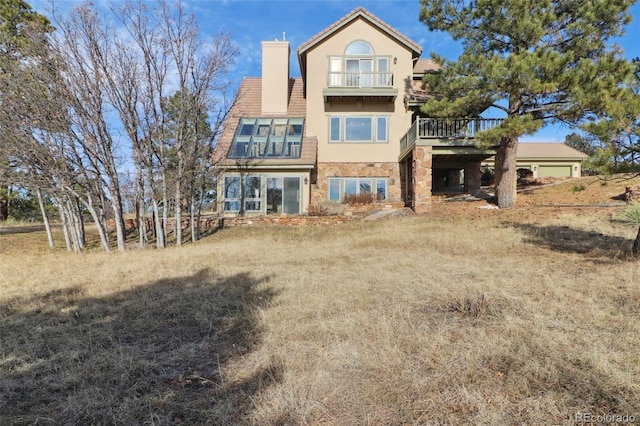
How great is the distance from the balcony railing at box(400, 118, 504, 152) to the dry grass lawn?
8000mm

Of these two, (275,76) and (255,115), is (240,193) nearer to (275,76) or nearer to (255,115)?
(255,115)

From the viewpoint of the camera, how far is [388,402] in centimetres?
244

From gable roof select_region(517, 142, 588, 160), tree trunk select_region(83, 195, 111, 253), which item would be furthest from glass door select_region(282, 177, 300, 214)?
gable roof select_region(517, 142, 588, 160)

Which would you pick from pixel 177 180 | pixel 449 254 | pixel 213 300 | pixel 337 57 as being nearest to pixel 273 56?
pixel 337 57

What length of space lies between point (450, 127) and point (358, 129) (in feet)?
15.7

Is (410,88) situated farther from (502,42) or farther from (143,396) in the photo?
(143,396)

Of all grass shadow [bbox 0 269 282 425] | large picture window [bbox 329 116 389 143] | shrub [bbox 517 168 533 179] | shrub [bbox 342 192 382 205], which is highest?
large picture window [bbox 329 116 389 143]

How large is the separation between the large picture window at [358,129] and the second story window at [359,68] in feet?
5.50

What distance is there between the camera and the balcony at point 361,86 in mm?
16516

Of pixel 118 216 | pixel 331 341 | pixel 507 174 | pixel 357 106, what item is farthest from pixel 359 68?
pixel 331 341

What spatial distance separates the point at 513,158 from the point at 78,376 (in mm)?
14573

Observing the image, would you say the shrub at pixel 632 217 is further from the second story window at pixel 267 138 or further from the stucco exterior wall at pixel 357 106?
the second story window at pixel 267 138

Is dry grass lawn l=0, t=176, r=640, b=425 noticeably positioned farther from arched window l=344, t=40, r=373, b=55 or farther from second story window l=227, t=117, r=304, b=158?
arched window l=344, t=40, r=373, b=55

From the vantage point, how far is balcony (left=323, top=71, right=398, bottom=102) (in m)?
16.5
